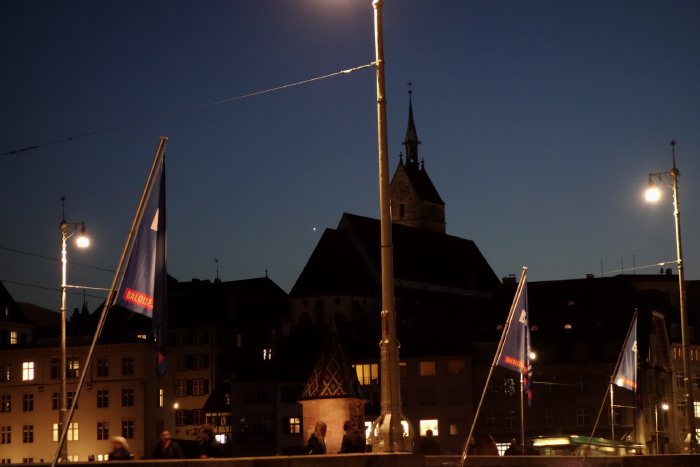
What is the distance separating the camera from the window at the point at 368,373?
366 ft

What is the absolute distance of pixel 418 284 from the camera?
157375 millimetres

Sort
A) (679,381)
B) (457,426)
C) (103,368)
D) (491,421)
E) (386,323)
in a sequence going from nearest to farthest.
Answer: (386,323), (491,421), (457,426), (679,381), (103,368)

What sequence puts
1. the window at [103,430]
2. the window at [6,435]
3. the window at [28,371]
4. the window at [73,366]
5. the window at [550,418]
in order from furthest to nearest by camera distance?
the window at [28,371] < the window at [6,435] < the window at [73,366] < the window at [103,430] < the window at [550,418]

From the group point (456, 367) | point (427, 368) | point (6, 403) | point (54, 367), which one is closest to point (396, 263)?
Result: point (427, 368)

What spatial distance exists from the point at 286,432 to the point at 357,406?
76.0 meters

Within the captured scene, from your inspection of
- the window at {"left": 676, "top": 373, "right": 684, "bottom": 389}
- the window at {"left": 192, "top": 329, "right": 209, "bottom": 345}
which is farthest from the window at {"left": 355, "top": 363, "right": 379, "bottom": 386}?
the window at {"left": 676, "top": 373, "right": 684, "bottom": 389}

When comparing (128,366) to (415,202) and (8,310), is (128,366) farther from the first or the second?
(415,202)

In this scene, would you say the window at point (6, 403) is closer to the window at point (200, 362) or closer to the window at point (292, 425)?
the window at point (200, 362)

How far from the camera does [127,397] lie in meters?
109

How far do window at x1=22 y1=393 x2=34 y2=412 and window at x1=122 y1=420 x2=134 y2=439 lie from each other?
852 cm

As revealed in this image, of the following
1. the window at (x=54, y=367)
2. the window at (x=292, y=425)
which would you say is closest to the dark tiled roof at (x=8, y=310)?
the window at (x=54, y=367)

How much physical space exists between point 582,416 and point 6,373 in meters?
47.7

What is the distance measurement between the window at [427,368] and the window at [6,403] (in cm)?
3391

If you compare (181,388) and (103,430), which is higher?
(181,388)
